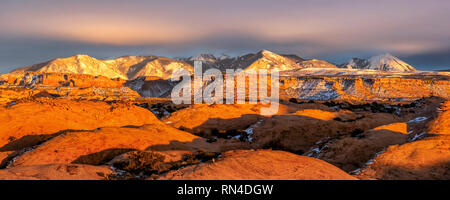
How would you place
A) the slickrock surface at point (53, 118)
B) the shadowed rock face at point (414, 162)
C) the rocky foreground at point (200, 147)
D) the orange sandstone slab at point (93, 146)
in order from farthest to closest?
the slickrock surface at point (53, 118)
the shadowed rock face at point (414, 162)
the orange sandstone slab at point (93, 146)
the rocky foreground at point (200, 147)

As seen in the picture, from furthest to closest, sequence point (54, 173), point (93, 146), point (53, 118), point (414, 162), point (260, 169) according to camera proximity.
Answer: point (53, 118), point (93, 146), point (414, 162), point (260, 169), point (54, 173)

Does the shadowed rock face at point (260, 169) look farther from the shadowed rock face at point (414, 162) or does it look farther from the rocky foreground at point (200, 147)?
the shadowed rock face at point (414, 162)

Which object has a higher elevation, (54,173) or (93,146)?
(54,173)

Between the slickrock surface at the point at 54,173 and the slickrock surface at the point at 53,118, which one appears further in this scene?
the slickrock surface at the point at 53,118

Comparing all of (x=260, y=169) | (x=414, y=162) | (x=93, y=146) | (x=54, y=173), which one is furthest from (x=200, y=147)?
(x=414, y=162)

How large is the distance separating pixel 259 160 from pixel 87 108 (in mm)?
24589

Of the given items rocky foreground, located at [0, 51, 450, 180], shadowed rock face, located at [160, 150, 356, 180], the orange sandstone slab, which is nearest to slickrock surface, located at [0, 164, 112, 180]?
rocky foreground, located at [0, 51, 450, 180]

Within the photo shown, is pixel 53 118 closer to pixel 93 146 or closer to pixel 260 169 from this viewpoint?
pixel 93 146

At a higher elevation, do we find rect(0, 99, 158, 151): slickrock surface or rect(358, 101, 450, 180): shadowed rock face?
rect(0, 99, 158, 151): slickrock surface

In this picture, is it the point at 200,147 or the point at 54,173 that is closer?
the point at 54,173

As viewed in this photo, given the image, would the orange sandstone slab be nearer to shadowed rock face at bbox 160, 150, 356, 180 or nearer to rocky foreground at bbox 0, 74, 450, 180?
rocky foreground at bbox 0, 74, 450, 180

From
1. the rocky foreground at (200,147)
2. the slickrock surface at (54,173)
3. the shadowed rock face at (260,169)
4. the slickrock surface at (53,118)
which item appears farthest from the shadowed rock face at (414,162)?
the slickrock surface at (53,118)

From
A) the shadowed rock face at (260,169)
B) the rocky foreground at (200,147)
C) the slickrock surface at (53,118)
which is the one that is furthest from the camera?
the slickrock surface at (53,118)
